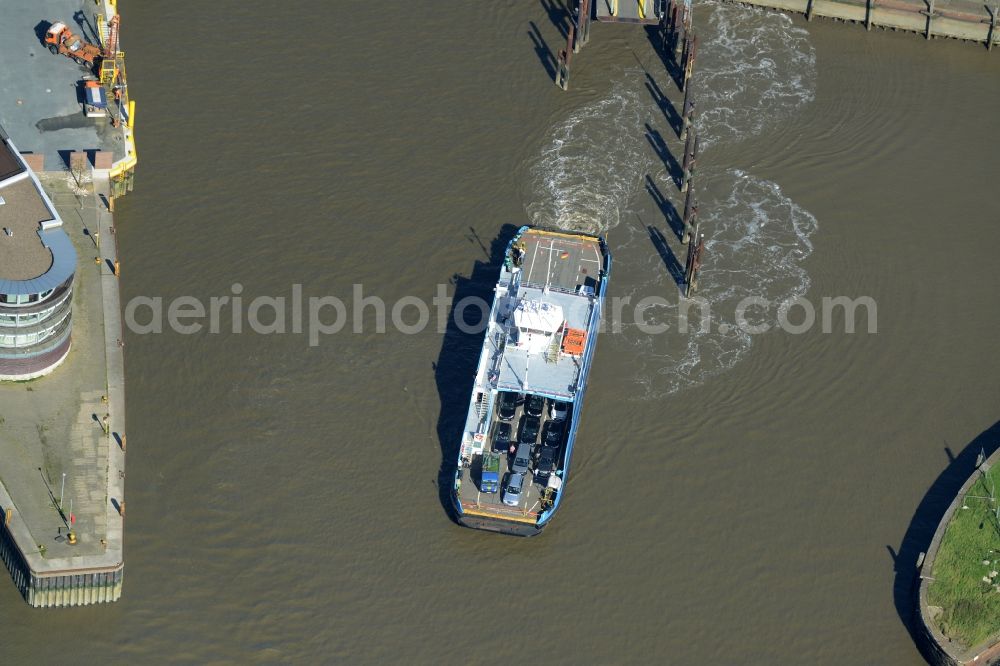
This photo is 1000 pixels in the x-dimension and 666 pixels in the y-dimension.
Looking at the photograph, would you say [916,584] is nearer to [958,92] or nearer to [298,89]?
[958,92]

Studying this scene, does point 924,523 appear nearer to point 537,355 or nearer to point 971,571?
point 971,571

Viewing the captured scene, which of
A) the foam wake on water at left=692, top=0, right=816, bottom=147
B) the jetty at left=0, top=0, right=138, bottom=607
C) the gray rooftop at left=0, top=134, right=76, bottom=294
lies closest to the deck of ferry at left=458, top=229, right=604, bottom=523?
the foam wake on water at left=692, top=0, right=816, bottom=147

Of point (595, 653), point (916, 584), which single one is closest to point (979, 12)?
point (916, 584)

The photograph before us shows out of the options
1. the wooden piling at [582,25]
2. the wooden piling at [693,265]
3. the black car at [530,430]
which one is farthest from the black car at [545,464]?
the wooden piling at [582,25]

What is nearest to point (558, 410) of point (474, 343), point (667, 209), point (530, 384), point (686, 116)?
point (530, 384)

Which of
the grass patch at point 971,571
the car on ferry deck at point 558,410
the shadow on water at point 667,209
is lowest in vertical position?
the grass patch at point 971,571

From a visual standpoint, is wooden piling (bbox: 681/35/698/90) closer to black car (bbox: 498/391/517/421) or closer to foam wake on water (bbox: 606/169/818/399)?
foam wake on water (bbox: 606/169/818/399)

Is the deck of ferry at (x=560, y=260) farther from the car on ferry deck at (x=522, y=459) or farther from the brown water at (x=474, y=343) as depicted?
the car on ferry deck at (x=522, y=459)
